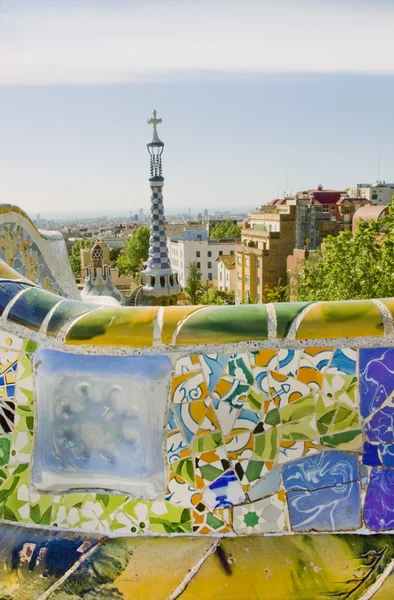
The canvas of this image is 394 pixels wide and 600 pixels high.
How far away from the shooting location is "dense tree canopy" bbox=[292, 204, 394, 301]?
27.2ft

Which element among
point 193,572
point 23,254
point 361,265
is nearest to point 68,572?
point 193,572

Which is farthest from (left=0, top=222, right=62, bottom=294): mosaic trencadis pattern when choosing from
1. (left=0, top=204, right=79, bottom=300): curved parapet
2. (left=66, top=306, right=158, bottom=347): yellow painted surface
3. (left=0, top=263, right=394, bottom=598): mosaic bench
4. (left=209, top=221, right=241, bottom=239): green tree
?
(left=209, top=221, right=241, bottom=239): green tree

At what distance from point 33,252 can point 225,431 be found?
296cm

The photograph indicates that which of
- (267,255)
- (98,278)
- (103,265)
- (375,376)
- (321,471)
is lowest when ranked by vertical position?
(267,255)

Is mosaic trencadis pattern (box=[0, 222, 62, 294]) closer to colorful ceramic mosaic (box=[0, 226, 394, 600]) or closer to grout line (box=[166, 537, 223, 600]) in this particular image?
colorful ceramic mosaic (box=[0, 226, 394, 600])

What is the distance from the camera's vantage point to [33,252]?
462 centimetres

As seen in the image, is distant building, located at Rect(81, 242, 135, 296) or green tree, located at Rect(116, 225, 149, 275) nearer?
distant building, located at Rect(81, 242, 135, 296)

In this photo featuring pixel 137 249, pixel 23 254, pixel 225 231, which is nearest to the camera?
pixel 23 254

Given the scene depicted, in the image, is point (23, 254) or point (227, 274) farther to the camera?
point (227, 274)

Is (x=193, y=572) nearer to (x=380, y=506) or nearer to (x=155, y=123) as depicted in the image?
(x=380, y=506)

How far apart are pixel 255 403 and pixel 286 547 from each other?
1.60 feet

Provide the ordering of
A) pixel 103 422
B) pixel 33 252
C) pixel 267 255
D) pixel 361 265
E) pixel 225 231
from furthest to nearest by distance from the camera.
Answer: pixel 225 231 → pixel 267 255 → pixel 361 265 → pixel 33 252 → pixel 103 422

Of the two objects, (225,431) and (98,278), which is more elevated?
(225,431)

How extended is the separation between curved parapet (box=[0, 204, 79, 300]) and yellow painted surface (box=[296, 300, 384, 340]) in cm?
239
